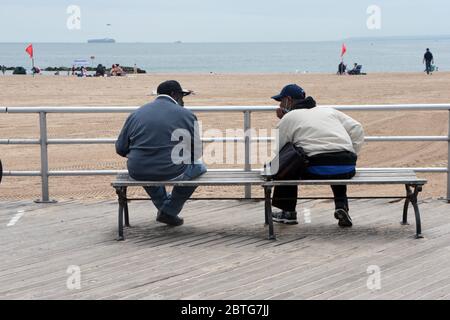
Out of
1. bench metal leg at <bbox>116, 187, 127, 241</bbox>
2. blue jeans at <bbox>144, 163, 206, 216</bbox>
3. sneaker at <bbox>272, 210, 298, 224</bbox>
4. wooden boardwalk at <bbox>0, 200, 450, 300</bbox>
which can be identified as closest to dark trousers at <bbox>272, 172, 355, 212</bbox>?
sneaker at <bbox>272, 210, 298, 224</bbox>

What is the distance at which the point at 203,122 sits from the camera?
72.1 ft

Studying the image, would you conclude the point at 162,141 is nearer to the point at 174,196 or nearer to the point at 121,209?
the point at 174,196

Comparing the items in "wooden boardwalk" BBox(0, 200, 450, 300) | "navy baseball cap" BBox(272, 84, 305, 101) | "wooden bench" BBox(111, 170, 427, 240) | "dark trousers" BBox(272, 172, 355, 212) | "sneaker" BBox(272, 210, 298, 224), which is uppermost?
"navy baseball cap" BBox(272, 84, 305, 101)

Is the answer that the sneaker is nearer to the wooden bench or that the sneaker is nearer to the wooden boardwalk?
the wooden boardwalk

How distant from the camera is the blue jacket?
7.51 m

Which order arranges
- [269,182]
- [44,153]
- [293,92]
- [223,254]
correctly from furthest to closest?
[44,153] → [293,92] → [269,182] → [223,254]

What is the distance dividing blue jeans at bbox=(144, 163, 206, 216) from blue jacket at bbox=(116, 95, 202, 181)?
0.67 ft

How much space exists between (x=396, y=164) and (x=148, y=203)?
309 inches

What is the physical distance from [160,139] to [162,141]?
3 cm

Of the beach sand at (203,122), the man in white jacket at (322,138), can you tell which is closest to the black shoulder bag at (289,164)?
the man in white jacket at (322,138)

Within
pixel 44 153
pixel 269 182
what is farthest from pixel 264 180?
pixel 44 153
